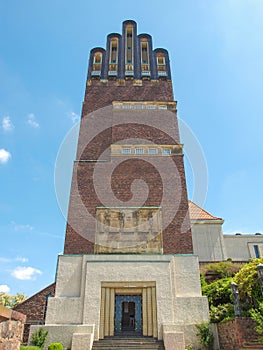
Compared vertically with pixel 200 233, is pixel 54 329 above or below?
below

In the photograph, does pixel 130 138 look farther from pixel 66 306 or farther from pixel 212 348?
pixel 212 348

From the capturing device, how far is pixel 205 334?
12.3 m

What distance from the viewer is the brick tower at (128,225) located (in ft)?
43.8

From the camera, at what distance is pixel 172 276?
14.4m

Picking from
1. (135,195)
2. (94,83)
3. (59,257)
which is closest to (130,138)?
(135,195)

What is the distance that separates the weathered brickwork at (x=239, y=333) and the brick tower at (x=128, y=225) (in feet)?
5.94

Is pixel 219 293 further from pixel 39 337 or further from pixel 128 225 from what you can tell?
pixel 39 337

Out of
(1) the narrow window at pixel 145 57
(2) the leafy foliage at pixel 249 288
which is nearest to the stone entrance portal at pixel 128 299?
(2) the leafy foliage at pixel 249 288

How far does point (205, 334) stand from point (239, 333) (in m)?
2.40

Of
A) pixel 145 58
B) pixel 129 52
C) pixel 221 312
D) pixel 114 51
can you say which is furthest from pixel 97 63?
pixel 221 312

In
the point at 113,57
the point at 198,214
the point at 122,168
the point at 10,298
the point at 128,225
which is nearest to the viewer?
the point at 128,225

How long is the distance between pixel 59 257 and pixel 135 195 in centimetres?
559

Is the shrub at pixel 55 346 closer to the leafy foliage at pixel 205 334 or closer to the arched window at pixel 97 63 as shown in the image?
the leafy foliage at pixel 205 334

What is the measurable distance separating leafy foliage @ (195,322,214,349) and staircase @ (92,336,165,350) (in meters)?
1.70
